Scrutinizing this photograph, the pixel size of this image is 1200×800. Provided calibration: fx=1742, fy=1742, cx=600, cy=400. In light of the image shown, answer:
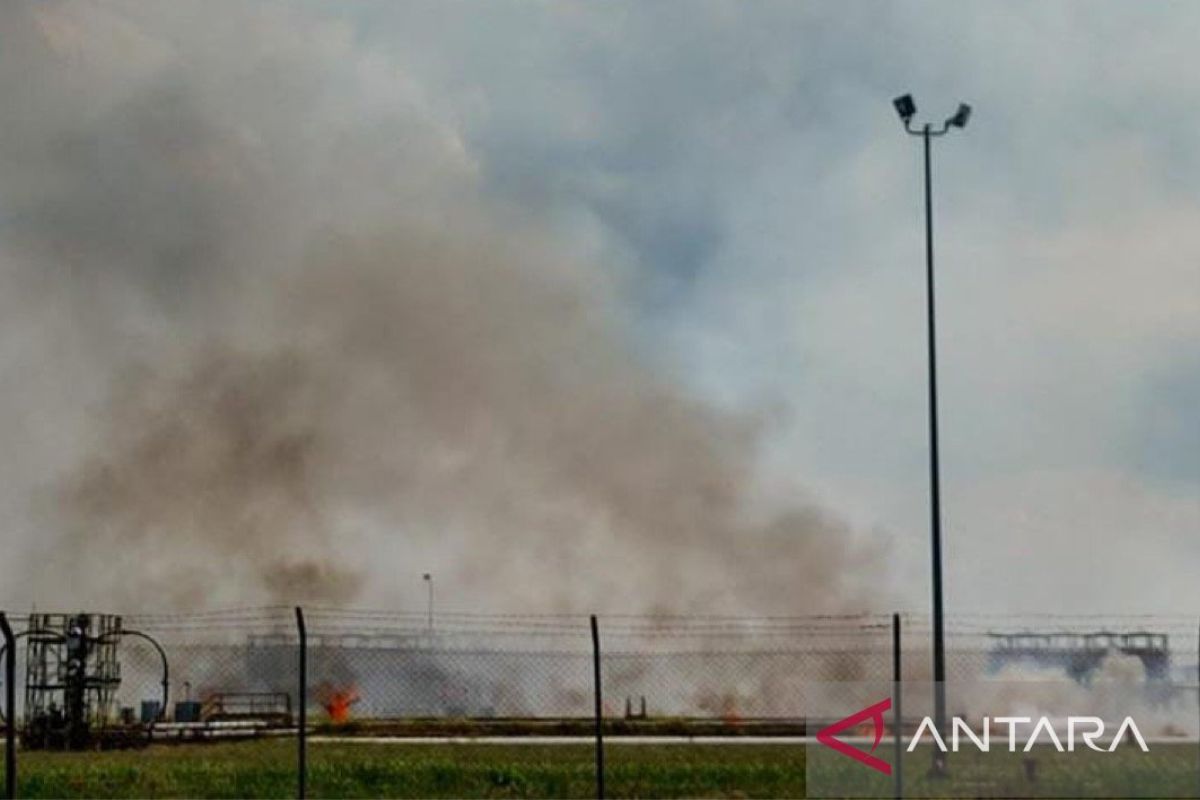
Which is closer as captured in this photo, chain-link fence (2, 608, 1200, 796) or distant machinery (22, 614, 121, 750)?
chain-link fence (2, 608, 1200, 796)

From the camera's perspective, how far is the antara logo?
25.9m

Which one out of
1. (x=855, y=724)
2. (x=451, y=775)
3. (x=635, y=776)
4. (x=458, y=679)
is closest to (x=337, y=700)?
(x=458, y=679)

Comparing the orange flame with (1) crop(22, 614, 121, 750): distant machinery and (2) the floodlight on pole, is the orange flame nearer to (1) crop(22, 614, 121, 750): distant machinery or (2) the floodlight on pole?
(1) crop(22, 614, 121, 750): distant machinery

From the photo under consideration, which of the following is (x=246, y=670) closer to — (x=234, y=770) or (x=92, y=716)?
(x=92, y=716)

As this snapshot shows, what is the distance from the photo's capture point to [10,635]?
2209 centimetres

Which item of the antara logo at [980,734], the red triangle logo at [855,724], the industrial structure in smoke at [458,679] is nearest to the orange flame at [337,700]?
the industrial structure in smoke at [458,679]

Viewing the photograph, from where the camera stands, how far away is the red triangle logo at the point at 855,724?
25.5 meters

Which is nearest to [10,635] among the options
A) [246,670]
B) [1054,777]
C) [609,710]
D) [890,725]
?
[1054,777]

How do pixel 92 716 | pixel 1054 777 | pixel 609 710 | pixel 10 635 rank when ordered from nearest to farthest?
pixel 10 635
pixel 1054 777
pixel 92 716
pixel 609 710

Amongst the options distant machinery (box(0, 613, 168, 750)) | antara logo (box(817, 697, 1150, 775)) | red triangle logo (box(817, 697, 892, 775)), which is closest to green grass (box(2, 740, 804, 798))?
red triangle logo (box(817, 697, 892, 775))

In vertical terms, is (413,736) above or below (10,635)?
below

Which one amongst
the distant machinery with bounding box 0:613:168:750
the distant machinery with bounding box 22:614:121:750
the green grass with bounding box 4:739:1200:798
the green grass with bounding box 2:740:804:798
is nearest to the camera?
the green grass with bounding box 4:739:1200:798

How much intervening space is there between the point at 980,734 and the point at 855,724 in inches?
242

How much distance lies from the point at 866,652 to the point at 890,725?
2722 millimetres
